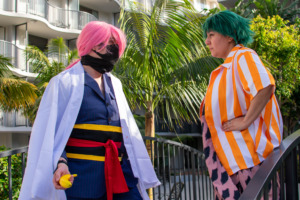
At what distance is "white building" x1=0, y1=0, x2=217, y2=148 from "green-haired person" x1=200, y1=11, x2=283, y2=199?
686 inches

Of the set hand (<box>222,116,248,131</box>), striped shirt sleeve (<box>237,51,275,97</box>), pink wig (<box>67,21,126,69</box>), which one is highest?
pink wig (<box>67,21,126,69</box>)

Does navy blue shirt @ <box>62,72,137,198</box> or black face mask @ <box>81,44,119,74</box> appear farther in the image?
black face mask @ <box>81,44,119,74</box>

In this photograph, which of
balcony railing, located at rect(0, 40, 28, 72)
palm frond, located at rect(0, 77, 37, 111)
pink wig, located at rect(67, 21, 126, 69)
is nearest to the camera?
pink wig, located at rect(67, 21, 126, 69)

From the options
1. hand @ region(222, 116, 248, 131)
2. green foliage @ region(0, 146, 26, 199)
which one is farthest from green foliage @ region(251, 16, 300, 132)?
hand @ region(222, 116, 248, 131)

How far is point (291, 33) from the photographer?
18484mm

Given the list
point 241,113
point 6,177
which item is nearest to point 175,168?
point 241,113

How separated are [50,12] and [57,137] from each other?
22.7 metres

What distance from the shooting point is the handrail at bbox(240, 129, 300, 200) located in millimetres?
1496

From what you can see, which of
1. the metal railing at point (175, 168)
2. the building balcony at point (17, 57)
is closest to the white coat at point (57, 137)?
the metal railing at point (175, 168)

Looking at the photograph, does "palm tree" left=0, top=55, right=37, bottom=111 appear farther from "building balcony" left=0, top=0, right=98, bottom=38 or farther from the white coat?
"building balcony" left=0, top=0, right=98, bottom=38

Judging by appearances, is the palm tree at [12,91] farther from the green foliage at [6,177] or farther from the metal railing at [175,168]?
the metal railing at [175,168]

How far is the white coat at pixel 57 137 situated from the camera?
6.61ft

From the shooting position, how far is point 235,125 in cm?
228

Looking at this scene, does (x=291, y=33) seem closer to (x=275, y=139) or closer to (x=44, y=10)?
(x=44, y=10)
